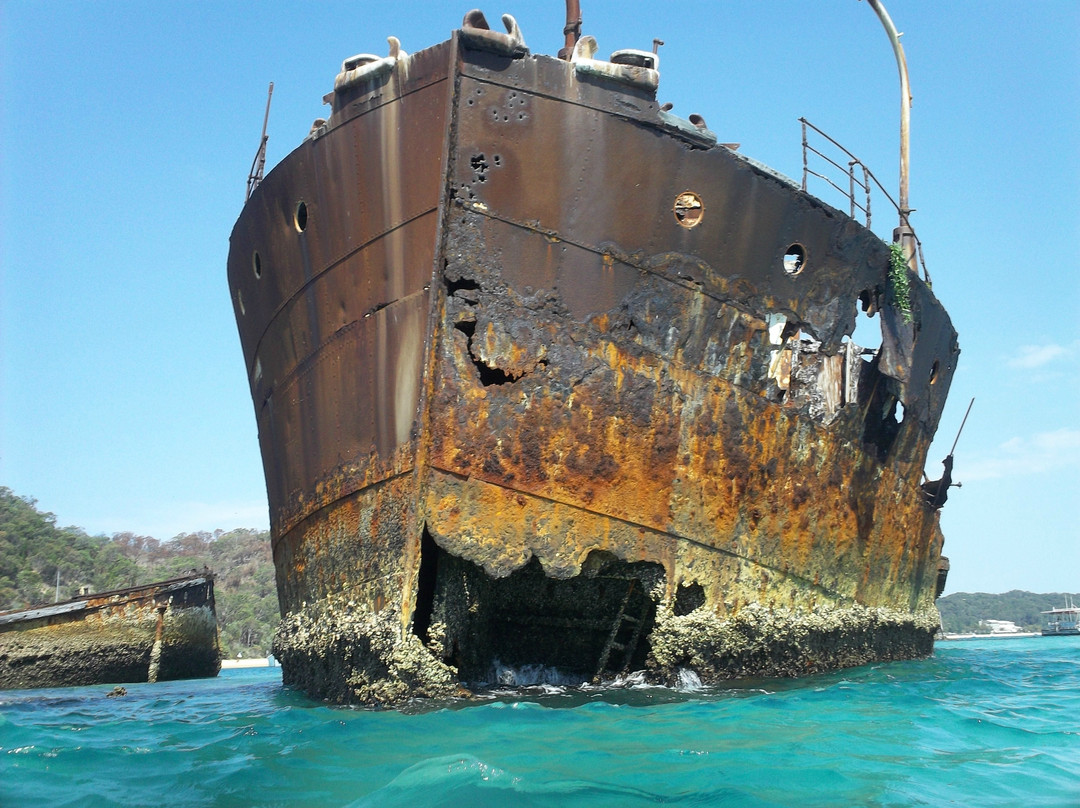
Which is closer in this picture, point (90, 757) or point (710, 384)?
point (90, 757)

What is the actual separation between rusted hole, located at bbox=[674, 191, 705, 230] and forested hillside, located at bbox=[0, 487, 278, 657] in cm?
2052

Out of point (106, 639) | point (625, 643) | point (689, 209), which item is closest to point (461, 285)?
point (689, 209)

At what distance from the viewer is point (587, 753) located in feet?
12.4

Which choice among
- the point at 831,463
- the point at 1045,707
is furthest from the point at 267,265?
the point at 1045,707

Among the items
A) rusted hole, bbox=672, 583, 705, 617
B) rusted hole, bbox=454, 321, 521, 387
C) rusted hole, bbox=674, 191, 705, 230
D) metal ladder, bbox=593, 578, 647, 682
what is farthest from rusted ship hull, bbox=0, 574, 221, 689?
rusted hole, bbox=674, 191, 705, 230

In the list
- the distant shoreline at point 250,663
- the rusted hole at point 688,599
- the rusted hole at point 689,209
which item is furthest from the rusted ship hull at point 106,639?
the distant shoreline at point 250,663

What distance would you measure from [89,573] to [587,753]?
4543cm

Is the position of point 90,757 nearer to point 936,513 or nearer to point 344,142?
point 344,142

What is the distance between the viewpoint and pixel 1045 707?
6.00 meters

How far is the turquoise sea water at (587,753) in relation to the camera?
3.22 meters

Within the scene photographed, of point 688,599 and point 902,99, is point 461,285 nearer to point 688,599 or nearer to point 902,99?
point 688,599

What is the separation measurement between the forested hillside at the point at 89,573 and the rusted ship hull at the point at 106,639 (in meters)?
9.97

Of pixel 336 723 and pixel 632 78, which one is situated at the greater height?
pixel 632 78

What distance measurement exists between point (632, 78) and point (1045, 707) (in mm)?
4883
